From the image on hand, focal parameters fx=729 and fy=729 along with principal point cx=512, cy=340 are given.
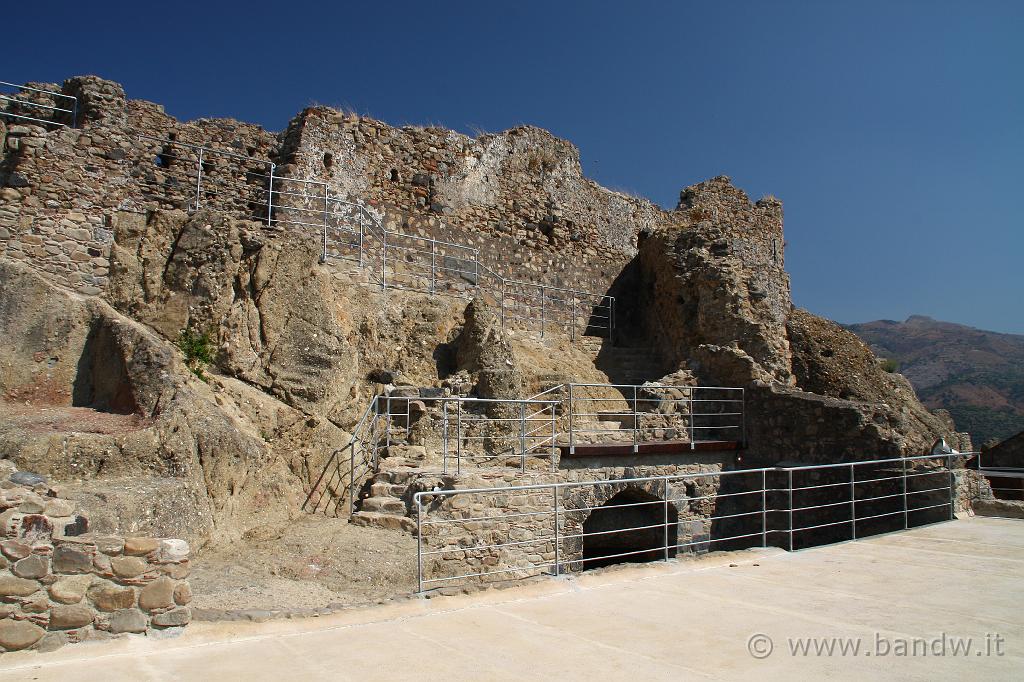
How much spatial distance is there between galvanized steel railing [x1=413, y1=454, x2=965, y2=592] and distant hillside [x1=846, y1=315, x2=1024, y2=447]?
3310 cm

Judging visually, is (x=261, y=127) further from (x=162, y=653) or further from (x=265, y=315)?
(x=162, y=653)

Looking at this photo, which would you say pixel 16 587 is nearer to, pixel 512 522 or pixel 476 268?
pixel 512 522

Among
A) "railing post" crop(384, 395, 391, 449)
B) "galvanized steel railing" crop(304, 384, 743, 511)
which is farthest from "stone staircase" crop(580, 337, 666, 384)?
"railing post" crop(384, 395, 391, 449)

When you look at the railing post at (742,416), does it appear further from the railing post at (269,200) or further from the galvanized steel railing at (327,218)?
the railing post at (269,200)

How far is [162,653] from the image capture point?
4.34 m

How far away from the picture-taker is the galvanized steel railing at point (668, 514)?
9.30 meters

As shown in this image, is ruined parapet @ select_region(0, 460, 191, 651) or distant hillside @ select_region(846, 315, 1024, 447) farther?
distant hillside @ select_region(846, 315, 1024, 447)

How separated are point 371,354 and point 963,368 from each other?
74.5 metres

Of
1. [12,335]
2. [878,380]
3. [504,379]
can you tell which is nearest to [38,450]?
[12,335]

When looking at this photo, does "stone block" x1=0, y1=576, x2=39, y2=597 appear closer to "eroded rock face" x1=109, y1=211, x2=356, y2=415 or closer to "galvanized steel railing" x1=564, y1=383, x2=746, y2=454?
"eroded rock face" x1=109, y1=211, x2=356, y2=415

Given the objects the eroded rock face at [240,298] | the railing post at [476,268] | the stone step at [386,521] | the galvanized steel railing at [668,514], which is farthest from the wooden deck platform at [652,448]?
the railing post at [476,268]

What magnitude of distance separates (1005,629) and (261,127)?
1350cm

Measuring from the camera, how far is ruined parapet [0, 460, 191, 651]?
4.24 metres

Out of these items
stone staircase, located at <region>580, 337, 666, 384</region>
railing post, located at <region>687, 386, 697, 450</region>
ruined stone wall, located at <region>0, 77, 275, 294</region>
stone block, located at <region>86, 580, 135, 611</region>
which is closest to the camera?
stone block, located at <region>86, 580, 135, 611</region>
